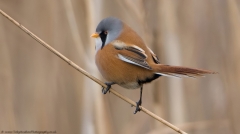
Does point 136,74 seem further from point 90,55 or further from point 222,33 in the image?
point 222,33

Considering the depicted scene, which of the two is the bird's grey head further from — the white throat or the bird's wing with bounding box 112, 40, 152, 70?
the bird's wing with bounding box 112, 40, 152, 70

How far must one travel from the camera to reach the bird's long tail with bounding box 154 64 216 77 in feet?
5.01

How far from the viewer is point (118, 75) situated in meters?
1.89

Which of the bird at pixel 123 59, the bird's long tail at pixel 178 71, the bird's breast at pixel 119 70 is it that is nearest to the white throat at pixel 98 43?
the bird at pixel 123 59

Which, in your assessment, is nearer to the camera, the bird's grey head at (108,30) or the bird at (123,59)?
the bird at (123,59)

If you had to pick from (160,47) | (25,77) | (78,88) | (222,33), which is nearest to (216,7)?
(222,33)

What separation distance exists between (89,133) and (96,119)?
0.34 ft

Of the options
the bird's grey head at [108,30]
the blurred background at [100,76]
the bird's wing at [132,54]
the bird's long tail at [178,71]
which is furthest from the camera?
the blurred background at [100,76]

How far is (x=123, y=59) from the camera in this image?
1.87m

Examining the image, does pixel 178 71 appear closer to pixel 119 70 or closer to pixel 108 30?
pixel 119 70

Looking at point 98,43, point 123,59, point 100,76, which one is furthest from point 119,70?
point 100,76

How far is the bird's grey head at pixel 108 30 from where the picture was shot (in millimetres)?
2057

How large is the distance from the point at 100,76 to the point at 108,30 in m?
0.47

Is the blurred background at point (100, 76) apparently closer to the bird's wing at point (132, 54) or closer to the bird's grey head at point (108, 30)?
the bird's grey head at point (108, 30)
